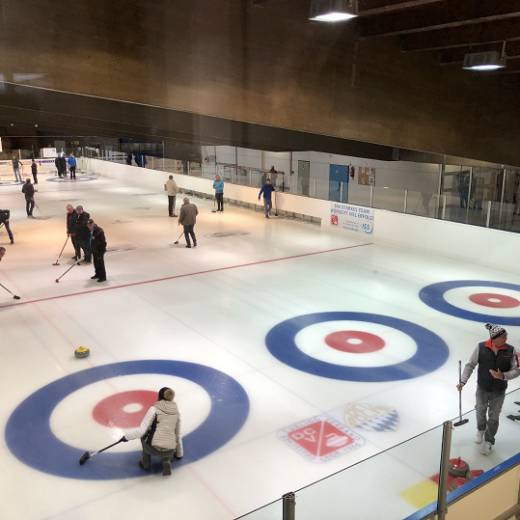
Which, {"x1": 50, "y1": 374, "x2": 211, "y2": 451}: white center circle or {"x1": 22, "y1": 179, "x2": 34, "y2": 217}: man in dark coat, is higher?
{"x1": 22, "y1": 179, "x2": 34, "y2": 217}: man in dark coat

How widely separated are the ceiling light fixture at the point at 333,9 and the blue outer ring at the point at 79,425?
15.6ft

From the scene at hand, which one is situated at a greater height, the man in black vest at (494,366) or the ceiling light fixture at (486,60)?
the ceiling light fixture at (486,60)

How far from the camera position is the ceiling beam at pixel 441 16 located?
7.82 metres

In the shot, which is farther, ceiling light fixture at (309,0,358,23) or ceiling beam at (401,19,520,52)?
ceiling beam at (401,19,520,52)

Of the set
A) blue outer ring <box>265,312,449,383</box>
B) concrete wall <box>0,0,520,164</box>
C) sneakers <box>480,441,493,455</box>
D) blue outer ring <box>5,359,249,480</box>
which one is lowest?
blue outer ring <box>5,359,249,480</box>

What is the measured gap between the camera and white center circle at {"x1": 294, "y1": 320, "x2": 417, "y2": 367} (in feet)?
27.9

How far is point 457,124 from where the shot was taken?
1280 centimetres

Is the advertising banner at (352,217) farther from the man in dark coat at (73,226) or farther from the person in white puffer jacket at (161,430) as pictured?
the person in white puffer jacket at (161,430)

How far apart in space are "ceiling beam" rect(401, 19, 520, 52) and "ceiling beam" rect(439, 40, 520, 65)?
76 cm

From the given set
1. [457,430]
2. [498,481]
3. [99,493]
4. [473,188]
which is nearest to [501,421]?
[498,481]

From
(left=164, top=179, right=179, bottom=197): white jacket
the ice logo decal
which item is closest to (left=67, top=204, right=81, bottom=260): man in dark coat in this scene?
(left=164, top=179, right=179, bottom=197): white jacket

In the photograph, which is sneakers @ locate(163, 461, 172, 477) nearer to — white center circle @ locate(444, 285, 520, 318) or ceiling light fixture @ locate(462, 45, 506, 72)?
white center circle @ locate(444, 285, 520, 318)

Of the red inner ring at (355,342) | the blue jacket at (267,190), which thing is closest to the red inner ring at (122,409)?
the red inner ring at (355,342)

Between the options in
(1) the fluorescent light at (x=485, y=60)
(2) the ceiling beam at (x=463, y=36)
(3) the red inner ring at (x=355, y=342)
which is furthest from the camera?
(1) the fluorescent light at (x=485, y=60)
